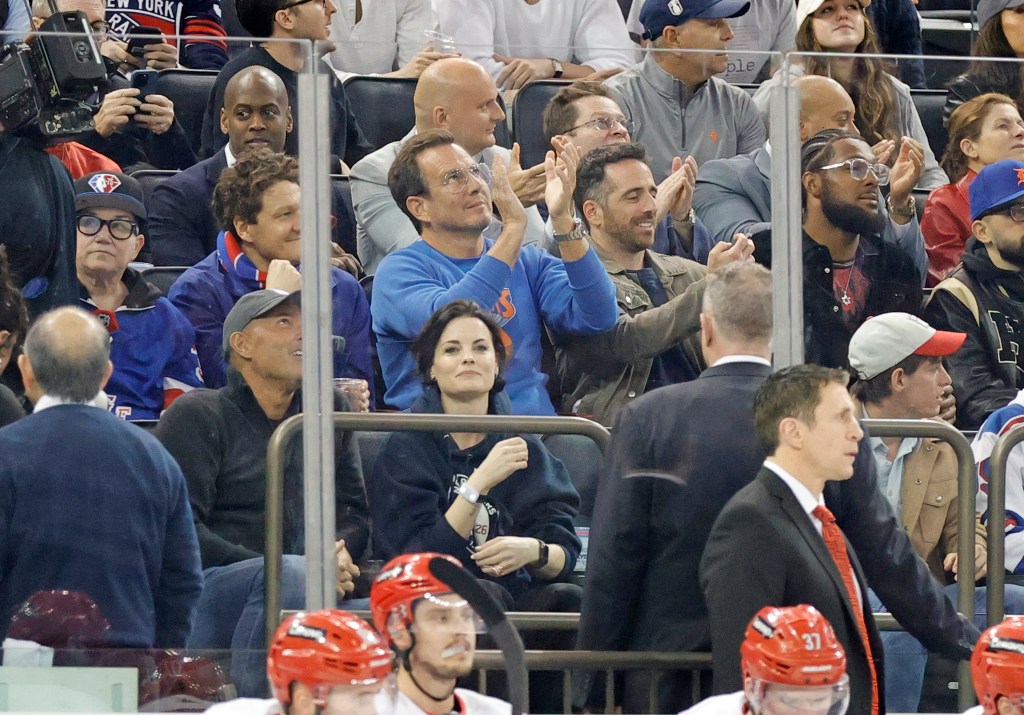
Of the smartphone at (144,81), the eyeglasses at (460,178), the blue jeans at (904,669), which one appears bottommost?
the blue jeans at (904,669)

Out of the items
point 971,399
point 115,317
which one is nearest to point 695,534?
point 971,399

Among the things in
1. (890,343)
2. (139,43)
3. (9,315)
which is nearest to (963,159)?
(890,343)

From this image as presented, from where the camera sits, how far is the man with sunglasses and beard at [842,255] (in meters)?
4.06

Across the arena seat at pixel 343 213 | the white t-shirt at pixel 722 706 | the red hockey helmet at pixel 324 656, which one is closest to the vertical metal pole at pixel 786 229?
the white t-shirt at pixel 722 706

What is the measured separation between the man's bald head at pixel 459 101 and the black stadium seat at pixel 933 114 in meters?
1.01

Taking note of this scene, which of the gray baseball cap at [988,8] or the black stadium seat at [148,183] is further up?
the gray baseball cap at [988,8]

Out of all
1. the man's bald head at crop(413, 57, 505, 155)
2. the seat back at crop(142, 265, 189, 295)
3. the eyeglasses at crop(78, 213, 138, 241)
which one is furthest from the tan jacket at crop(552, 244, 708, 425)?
the eyeglasses at crop(78, 213, 138, 241)

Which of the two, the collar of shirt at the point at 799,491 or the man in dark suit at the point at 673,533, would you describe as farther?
the man in dark suit at the point at 673,533

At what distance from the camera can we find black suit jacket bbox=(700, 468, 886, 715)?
3623mm

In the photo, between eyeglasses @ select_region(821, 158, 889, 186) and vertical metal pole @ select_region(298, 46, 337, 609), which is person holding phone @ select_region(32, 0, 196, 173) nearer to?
vertical metal pole @ select_region(298, 46, 337, 609)

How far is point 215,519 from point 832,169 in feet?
5.42

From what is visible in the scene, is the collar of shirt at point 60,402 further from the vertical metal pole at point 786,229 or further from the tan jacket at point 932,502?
the tan jacket at point 932,502

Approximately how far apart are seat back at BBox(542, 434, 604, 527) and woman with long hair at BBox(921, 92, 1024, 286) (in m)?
0.95

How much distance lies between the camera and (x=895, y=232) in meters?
Answer: 4.22
